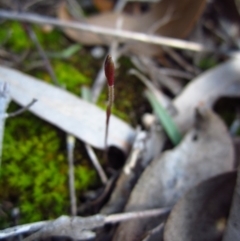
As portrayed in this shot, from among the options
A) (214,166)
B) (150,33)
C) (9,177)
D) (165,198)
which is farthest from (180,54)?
(9,177)

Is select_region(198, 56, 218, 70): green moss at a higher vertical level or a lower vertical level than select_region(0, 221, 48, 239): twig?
higher

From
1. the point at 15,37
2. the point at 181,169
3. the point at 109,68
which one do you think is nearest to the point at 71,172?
the point at 181,169

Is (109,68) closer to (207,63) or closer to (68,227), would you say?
(68,227)

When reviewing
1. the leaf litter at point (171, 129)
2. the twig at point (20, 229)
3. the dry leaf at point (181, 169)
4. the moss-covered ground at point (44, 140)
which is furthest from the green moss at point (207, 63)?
the twig at point (20, 229)

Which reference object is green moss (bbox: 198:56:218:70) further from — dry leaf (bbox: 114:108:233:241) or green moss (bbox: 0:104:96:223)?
green moss (bbox: 0:104:96:223)

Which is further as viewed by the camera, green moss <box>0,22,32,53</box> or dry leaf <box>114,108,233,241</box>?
green moss <box>0,22,32,53</box>

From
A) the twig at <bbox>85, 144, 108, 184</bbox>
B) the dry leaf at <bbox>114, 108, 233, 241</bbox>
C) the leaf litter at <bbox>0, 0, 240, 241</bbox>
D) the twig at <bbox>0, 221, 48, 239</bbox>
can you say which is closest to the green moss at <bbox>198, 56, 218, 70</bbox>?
the leaf litter at <bbox>0, 0, 240, 241</bbox>

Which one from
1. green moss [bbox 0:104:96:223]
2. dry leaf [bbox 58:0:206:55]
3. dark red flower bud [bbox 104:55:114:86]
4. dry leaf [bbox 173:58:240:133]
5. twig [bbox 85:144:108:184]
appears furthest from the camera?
dry leaf [bbox 58:0:206:55]
